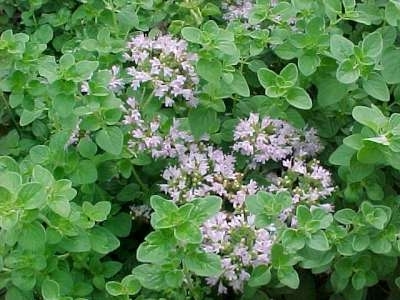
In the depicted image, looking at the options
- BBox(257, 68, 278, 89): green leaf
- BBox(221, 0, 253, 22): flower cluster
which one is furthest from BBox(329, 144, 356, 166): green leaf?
BBox(221, 0, 253, 22): flower cluster

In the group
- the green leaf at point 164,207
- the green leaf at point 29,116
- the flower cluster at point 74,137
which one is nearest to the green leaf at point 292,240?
the green leaf at point 164,207

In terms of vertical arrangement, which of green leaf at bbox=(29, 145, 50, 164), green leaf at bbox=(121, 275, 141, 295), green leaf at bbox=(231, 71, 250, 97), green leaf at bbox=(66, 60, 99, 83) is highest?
green leaf at bbox=(66, 60, 99, 83)

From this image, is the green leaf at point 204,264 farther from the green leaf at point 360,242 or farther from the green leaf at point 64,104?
the green leaf at point 64,104

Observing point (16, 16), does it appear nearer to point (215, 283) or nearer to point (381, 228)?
point (215, 283)

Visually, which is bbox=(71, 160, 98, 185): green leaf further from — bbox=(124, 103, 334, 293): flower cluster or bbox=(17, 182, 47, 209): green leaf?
bbox=(17, 182, 47, 209): green leaf

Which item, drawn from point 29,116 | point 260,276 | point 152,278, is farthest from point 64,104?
point 260,276

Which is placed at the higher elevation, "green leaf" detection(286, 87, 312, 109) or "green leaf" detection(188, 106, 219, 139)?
"green leaf" detection(286, 87, 312, 109)

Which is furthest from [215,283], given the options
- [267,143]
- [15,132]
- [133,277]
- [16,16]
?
[16,16]
